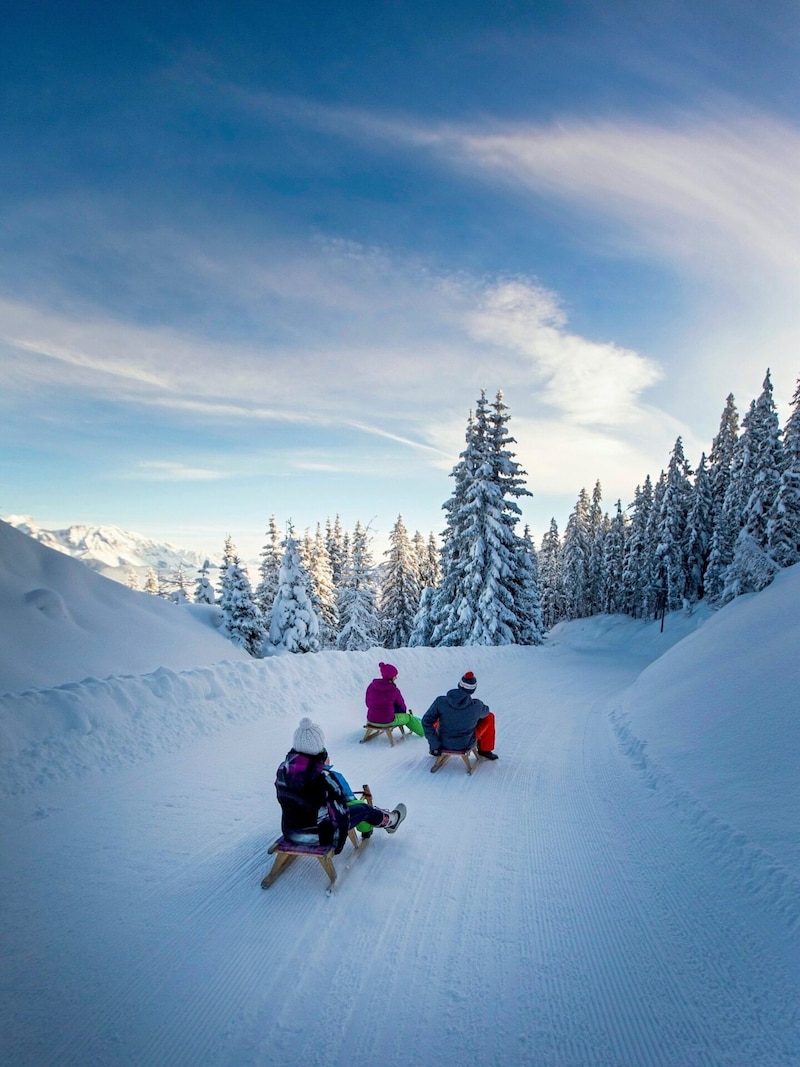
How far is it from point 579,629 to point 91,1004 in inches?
2213

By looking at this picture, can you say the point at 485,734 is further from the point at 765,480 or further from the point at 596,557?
the point at 596,557

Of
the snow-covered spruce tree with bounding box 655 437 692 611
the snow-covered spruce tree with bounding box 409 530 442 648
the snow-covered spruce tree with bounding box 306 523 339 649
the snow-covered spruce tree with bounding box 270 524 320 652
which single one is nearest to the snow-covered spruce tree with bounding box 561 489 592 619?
the snow-covered spruce tree with bounding box 655 437 692 611

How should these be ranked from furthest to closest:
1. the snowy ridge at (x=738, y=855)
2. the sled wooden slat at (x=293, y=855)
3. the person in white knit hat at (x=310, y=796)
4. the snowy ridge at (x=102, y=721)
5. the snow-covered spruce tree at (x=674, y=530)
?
the snow-covered spruce tree at (x=674, y=530) < the snowy ridge at (x=102, y=721) < the person in white knit hat at (x=310, y=796) < the sled wooden slat at (x=293, y=855) < the snowy ridge at (x=738, y=855)

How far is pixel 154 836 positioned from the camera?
487 cm

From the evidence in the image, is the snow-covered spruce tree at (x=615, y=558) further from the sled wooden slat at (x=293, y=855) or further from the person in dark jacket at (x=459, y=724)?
the sled wooden slat at (x=293, y=855)

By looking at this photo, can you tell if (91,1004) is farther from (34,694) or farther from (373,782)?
(34,694)

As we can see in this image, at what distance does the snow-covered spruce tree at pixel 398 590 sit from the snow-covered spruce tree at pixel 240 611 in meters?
14.0

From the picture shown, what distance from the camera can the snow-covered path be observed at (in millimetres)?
2777

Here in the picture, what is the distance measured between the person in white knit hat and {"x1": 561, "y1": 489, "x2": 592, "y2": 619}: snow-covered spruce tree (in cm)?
5821

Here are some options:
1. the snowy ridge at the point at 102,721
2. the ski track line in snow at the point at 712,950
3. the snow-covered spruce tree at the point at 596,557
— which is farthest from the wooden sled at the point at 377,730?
the snow-covered spruce tree at the point at 596,557

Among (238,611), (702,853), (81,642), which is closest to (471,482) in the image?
(238,611)

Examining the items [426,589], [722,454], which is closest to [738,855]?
[426,589]

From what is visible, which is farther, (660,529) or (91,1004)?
(660,529)

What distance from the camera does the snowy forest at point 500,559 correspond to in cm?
2364
